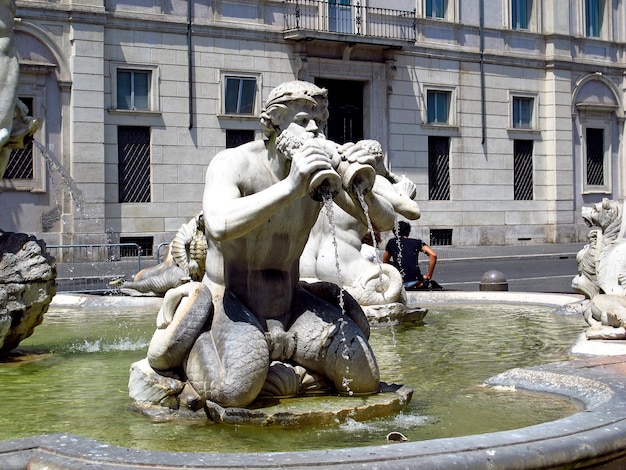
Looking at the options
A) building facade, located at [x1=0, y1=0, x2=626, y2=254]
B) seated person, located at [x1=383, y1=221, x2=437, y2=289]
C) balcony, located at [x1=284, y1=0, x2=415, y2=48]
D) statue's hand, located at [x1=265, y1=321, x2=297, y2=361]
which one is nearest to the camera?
statue's hand, located at [x1=265, y1=321, x2=297, y2=361]

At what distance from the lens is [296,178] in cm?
404

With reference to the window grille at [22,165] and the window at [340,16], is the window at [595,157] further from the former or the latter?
the window grille at [22,165]

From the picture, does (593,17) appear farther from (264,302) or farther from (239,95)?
(264,302)

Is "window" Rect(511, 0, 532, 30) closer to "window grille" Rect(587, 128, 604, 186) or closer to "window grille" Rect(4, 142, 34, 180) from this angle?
"window grille" Rect(587, 128, 604, 186)

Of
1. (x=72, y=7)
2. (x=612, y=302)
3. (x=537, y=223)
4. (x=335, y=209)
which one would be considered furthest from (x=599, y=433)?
(x=537, y=223)

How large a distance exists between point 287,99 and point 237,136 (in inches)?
835

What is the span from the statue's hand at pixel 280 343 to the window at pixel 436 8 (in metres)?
25.1

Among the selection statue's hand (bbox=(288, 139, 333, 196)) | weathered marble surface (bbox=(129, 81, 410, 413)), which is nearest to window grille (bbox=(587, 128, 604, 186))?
weathered marble surface (bbox=(129, 81, 410, 413))

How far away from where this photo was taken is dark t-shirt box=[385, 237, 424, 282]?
11312 mm

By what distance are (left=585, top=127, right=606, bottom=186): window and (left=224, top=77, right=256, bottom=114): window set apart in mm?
11346

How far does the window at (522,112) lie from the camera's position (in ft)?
99.9

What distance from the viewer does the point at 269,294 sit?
4625 millimetres

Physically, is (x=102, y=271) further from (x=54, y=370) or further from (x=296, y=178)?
(x=296, y=178)

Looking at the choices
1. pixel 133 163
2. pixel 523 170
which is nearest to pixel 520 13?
pixel 523 170
